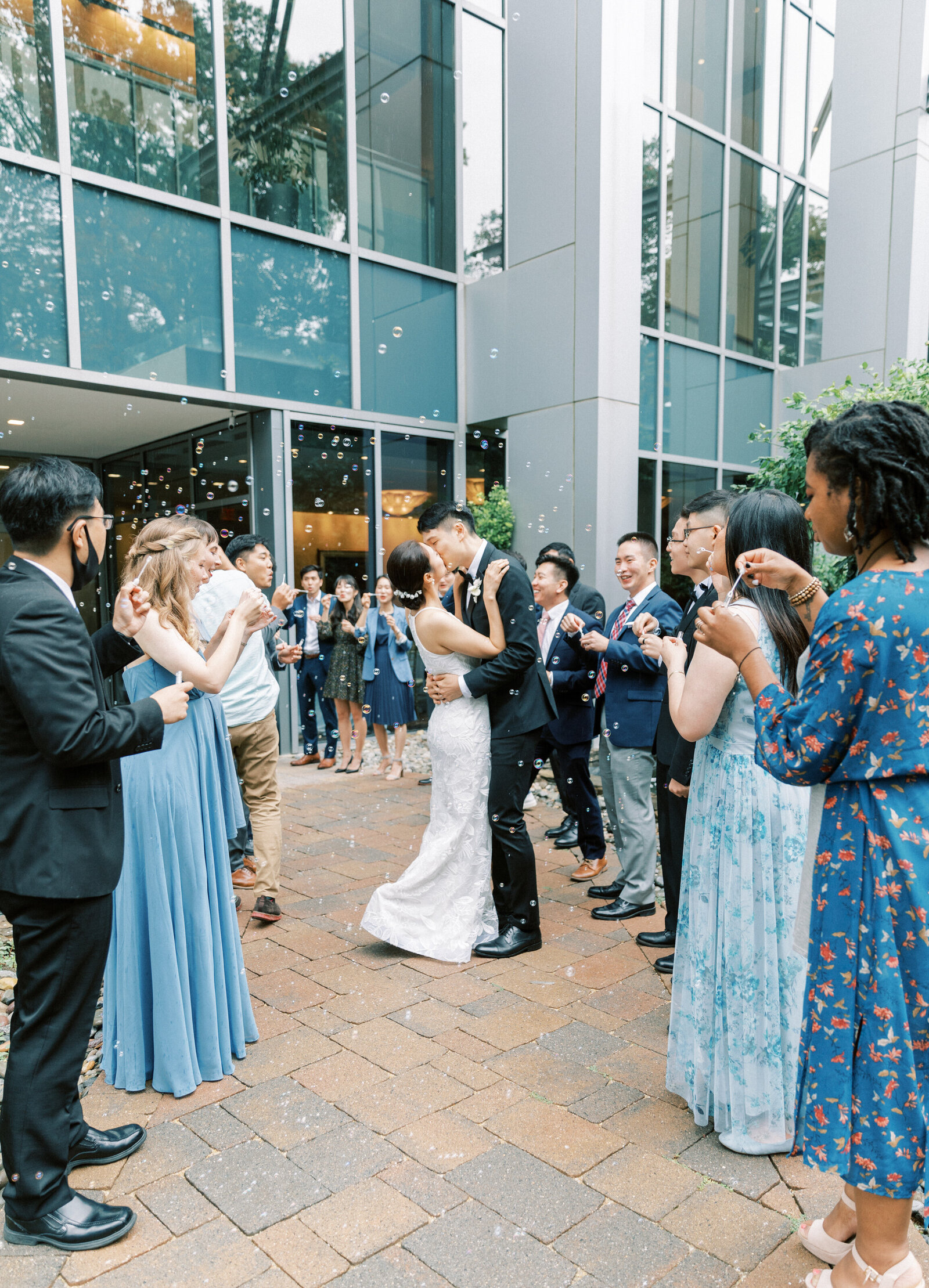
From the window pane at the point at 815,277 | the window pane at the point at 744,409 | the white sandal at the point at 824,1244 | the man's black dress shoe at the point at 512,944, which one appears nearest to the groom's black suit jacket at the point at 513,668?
the man's black dress shoe at the point at 512,944

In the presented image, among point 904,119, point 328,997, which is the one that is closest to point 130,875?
point 328,997

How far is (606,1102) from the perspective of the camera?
8.80ft

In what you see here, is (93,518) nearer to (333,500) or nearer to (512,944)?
(512,944)

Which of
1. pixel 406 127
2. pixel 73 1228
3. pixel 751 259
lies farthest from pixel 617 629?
pixel 751 259

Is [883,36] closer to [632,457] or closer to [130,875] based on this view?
[632,457]

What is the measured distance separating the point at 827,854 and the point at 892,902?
0.51 feet

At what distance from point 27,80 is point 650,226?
625 centimetres

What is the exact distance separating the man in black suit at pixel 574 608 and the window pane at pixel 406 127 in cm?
518

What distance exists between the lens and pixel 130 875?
2711 millimetres

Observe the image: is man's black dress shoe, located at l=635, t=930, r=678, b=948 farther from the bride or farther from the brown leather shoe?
the brown leather shoe

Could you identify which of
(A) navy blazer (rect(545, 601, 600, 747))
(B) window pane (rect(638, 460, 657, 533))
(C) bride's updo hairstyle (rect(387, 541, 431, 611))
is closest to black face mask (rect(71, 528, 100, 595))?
(C) bride's updo hairstyle (rect(387, 541, 431, 611))

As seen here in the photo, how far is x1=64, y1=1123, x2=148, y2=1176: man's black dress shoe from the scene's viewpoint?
238cm

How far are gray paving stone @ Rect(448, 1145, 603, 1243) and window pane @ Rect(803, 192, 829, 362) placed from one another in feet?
38.3

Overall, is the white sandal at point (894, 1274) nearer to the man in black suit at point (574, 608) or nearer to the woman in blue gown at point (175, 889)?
the woman in blue gown at point (175, 889)
